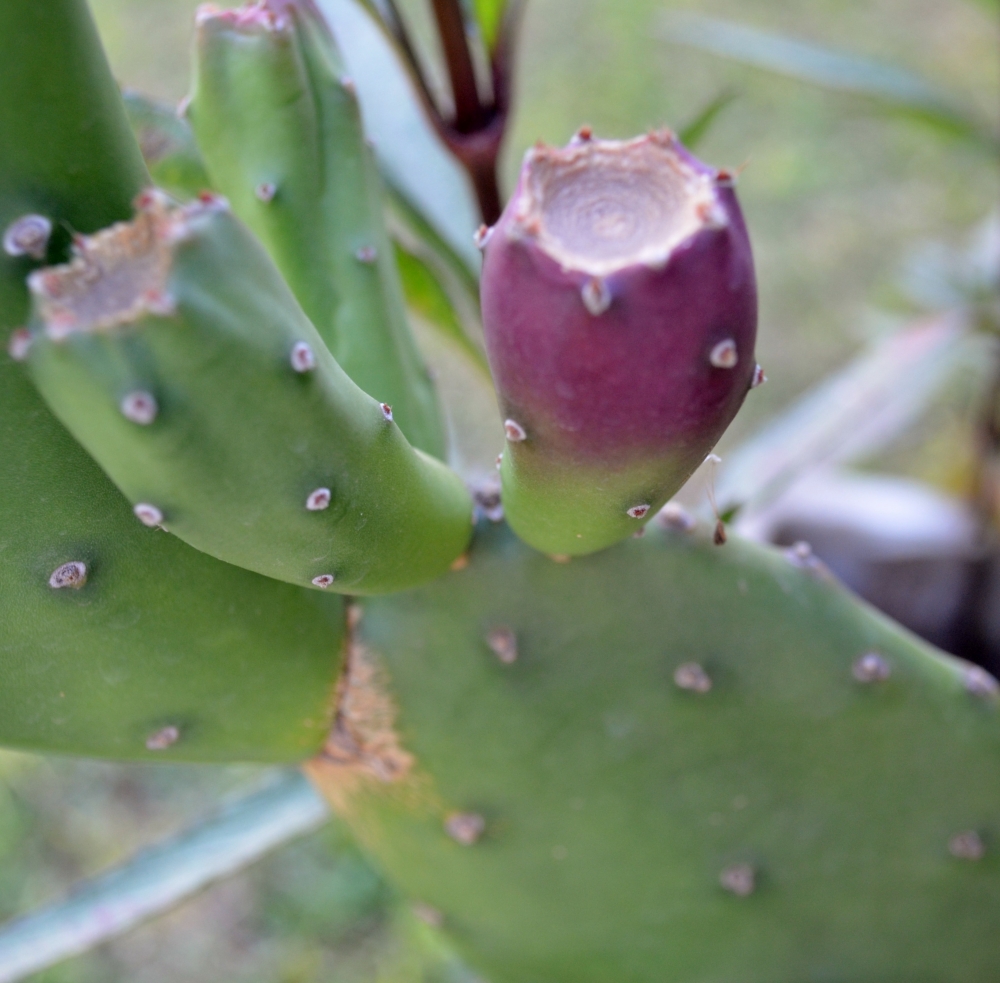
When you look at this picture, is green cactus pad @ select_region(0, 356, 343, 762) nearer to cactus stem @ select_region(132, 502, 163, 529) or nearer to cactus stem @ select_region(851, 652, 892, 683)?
cactus stem @ select_region(132, 502, 163, 529)

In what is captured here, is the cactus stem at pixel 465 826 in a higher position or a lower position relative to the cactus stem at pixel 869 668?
lower

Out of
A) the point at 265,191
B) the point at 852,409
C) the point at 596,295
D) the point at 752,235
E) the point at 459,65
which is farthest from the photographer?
the point at 752,235

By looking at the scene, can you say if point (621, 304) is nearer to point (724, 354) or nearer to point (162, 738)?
point (724, 354)

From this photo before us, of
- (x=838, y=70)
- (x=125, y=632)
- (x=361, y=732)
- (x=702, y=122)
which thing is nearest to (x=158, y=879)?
(x=361, y=732)

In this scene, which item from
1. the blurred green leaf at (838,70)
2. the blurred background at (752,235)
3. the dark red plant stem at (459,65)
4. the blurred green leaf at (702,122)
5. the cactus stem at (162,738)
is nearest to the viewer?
the cactus stem at (162,738)

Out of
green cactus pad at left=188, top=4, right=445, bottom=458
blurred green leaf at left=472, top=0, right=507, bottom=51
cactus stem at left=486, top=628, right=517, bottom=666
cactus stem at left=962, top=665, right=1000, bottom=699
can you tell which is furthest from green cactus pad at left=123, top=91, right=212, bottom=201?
cactus stem at left=962, top=665, right=1000, bottom=699

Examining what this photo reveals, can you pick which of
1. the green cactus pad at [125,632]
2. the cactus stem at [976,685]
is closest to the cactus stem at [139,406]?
the green cactus pad at [125,632]

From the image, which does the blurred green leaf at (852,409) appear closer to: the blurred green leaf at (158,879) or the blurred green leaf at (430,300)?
the blurred green leaf at (430,300)
